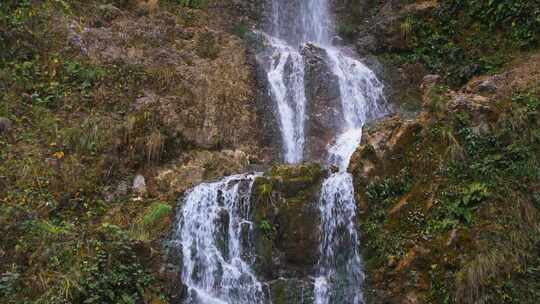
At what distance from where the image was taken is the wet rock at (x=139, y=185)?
33.1 ft

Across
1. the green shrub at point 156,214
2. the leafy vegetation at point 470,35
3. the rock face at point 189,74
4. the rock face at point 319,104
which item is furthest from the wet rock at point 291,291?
the leafy vegetation at point 470,35

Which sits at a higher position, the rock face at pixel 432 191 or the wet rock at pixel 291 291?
the rock face at pixel 432 191

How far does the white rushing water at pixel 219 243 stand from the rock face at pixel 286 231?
0.23 metres

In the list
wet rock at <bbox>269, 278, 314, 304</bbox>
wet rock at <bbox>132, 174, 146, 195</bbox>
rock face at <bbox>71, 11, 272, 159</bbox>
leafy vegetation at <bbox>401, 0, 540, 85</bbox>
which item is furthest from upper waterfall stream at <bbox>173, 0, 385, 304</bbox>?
leafy vegetation at <bbox>401, 0, 540, 85</bbox>

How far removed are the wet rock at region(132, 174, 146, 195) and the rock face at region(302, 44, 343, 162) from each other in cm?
420

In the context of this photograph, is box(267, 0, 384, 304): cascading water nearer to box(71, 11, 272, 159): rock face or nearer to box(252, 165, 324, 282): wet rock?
box(252, 165, 324, 282): wet rock

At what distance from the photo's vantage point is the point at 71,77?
11406 mm

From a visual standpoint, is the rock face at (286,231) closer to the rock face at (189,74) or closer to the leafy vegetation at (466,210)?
the leafy vegetation at (466,210)

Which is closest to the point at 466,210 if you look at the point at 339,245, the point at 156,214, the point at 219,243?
the point at 339,245

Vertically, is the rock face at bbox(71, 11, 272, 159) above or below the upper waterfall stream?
above

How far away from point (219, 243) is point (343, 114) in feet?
19.5

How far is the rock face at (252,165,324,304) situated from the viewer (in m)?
8.46

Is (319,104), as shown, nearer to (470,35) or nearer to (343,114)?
(343,114)

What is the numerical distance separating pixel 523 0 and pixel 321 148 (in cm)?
665
